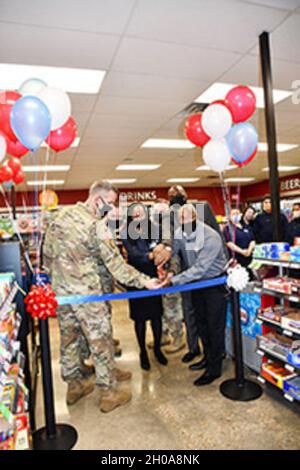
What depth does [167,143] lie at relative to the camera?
21.2ft

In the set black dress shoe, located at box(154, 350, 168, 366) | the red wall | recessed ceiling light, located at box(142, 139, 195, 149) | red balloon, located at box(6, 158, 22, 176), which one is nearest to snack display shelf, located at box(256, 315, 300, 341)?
black dress shoe, located at box(154, 350, 168, 366)

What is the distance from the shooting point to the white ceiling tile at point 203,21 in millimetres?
2439

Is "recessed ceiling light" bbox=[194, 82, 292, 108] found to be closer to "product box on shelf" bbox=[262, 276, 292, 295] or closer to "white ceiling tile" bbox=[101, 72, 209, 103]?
"white ceiling tile" bbox=[101, 72, 209, 103]

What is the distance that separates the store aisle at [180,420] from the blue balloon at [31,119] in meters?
2.07

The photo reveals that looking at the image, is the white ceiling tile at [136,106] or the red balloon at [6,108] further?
the white ceiling tile at [136,106]

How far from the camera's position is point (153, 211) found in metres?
3.67

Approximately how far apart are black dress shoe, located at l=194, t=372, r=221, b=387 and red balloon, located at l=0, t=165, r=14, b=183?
3.78 m

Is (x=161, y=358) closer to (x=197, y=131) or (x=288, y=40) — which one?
(x=197, y=131)

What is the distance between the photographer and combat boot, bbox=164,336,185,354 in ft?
11.7

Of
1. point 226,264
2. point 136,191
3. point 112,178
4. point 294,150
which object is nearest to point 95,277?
point 226,264

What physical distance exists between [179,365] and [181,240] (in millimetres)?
1229

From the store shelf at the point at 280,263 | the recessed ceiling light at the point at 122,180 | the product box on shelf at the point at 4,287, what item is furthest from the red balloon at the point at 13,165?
the recessed ceiling light at the point at 122,180

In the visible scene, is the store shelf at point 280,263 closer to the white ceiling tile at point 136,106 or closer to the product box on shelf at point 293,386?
the product box on shelf at point 293,386

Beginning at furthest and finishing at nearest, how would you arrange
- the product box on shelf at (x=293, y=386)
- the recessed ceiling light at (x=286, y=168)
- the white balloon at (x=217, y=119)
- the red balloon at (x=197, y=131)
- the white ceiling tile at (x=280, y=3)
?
the recessed ceiling light at (x=286, y=168) → the red balloon at (x=197, y=131) → the white balloon at (x=217, y=119) → the white ceiling tile at (x=280, y=3) → the product box on shelf at (x=293, y=386)
